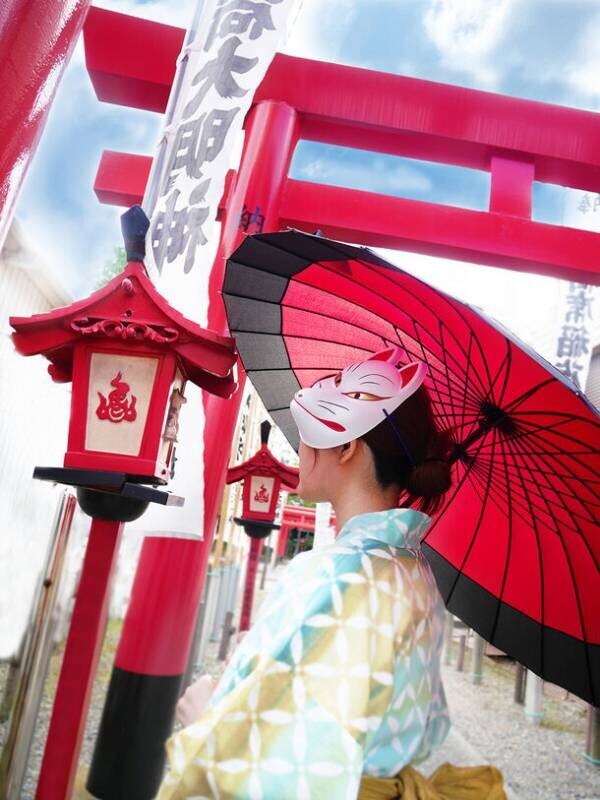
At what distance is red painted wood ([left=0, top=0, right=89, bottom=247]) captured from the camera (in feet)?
4.10

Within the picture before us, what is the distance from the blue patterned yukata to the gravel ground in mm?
3504

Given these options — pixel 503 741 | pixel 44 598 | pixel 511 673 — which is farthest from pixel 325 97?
pixel 511 673

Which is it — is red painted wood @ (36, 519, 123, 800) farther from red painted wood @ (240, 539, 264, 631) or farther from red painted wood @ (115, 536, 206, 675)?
red painted wood @ (240, 539, 264, 631)

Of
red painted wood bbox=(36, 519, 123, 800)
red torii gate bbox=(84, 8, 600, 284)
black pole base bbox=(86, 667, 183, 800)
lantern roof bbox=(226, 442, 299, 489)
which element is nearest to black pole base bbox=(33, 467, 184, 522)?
red painted wood bbox=(36, 519, 123, 800)

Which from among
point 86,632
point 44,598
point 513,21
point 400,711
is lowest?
point 44,598

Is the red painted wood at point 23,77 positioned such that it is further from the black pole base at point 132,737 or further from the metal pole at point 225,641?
the metal pole at point 225,641

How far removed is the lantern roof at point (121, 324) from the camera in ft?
5.84

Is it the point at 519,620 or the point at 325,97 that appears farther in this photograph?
the point at 325,97

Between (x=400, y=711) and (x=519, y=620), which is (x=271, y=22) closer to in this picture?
(x=519, y=620)

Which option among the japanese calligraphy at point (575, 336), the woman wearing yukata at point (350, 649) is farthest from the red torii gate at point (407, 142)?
the woman wearing yukata at point (350, 649)

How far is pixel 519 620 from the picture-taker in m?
1.76

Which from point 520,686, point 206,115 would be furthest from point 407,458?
point 520,686

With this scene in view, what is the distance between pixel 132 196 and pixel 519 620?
4624mm

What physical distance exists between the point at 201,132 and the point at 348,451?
2127 mm
